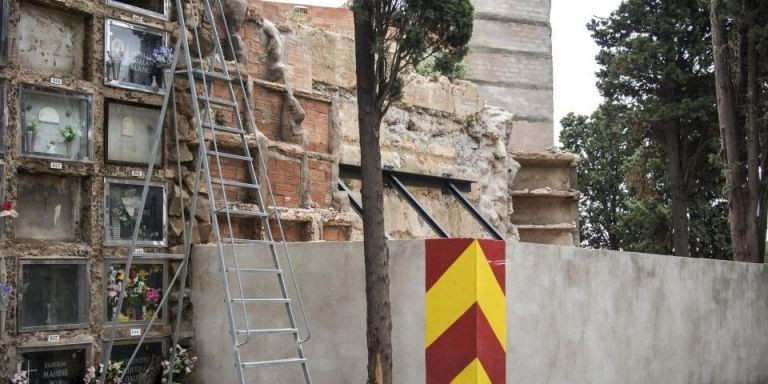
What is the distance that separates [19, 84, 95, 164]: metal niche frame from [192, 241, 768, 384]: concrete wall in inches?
47.0

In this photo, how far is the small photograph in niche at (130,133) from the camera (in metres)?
7.59

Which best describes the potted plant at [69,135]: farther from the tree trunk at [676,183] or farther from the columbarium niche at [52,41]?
the tree trunk at [676,183]

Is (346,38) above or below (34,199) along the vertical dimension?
above

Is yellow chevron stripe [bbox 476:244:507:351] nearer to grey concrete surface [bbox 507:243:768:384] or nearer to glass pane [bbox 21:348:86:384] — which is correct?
grey concrete surface [bbox 507:243:768:384]

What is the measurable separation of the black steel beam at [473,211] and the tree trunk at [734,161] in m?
4.09

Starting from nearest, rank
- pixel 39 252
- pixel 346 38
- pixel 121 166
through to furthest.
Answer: pixel 39 252
pixel 121 166
pixel 346 38

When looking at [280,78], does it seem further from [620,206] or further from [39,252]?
[620,206]

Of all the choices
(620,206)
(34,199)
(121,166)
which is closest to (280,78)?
(121,166)

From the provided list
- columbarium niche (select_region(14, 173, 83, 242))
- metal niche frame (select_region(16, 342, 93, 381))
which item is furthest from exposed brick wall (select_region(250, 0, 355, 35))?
metal niche frame (select_region(16, 342, 93, 381))

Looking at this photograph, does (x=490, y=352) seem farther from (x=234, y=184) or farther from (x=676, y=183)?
(x=676, y=183)

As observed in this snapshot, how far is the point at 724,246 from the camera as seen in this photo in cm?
2709

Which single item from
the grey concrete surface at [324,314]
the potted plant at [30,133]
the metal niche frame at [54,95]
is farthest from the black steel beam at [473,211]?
the potted plant at [30,133]

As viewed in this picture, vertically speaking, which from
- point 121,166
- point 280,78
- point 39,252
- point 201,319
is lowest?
point 201,319

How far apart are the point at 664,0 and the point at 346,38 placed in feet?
30.9
